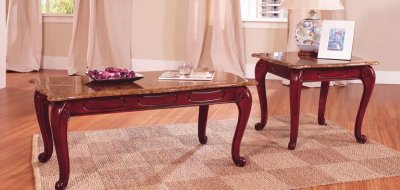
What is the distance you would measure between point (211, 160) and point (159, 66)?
3.48 metres

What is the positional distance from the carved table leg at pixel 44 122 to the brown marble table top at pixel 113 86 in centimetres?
10

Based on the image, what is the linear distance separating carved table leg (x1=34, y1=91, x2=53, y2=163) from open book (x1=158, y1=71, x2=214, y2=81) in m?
0.65

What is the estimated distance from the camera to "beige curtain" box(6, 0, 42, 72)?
6.46m

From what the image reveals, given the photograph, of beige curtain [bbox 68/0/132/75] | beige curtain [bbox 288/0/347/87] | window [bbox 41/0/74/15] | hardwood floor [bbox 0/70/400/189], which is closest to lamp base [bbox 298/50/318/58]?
hardwood floor [bbox 0/70/400/189]

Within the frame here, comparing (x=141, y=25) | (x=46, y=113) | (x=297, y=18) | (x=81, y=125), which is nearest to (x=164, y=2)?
(x=141, y=25)

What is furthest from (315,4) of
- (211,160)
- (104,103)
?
(104,103)

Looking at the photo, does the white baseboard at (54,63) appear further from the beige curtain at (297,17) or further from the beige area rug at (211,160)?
the beige area rug at (211,160)

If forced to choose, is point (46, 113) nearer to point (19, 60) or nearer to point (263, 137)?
point (263, 137)

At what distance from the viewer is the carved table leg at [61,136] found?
92.4 inches

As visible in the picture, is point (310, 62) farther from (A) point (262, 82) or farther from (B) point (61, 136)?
(B) point (61, 136)

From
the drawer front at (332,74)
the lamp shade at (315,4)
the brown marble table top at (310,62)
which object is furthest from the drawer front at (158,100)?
the lamp shade at (315,4)

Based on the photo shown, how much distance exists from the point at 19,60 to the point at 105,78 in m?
4.32

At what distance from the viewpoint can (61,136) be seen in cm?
239

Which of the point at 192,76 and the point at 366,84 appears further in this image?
the point at 366,84
